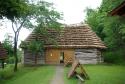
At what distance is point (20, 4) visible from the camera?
24.8 m

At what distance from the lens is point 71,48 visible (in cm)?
4694

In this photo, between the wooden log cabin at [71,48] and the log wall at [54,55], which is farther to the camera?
the log wall at [54,55]

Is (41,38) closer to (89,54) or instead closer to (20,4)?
(89,54)

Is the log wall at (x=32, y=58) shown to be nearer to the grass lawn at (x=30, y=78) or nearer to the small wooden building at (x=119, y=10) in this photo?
the grass lawn at (x=30, y=78)

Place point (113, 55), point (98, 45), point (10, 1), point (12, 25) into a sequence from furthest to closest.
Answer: point (113, 55), point (98, 45), point (12, 25), point (10, 1)

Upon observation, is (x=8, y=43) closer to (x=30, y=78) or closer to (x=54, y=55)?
(x=54, y=55)

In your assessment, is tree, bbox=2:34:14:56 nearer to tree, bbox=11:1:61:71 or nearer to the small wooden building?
tree, bbox=11:1:61:71

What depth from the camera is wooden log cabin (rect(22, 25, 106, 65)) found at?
46688 millimetres

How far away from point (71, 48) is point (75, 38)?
153 centimetres

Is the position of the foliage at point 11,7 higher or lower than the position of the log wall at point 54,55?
higher

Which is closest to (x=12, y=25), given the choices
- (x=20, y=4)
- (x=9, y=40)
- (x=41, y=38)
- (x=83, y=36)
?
(x=9, y=40)

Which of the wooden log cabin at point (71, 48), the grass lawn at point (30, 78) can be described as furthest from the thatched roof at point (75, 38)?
the grass lawn at point (30, 78)

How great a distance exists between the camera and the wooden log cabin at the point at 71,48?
46.7 metres

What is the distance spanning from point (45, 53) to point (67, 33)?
13.1ft
